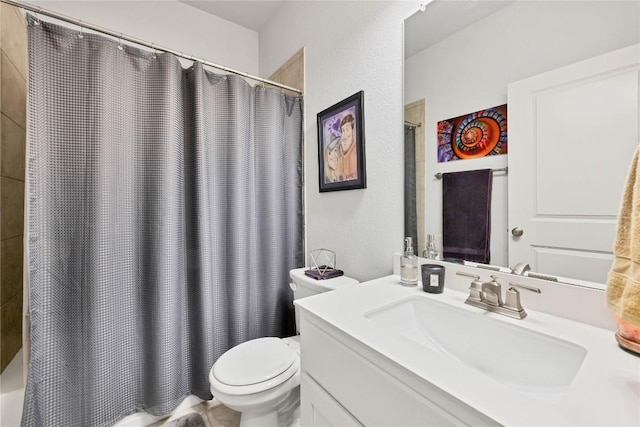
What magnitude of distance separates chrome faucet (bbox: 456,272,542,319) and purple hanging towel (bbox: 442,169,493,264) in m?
0.13

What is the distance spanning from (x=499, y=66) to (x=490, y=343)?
865 millimetres

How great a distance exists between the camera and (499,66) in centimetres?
88

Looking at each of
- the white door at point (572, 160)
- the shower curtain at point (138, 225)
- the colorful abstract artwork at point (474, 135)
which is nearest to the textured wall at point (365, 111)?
the colorful abstract artwork at point (474, 135)

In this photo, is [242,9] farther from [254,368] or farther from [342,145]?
[254,368]

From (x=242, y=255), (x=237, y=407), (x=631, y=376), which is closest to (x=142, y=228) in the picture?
(x=242, y=255)

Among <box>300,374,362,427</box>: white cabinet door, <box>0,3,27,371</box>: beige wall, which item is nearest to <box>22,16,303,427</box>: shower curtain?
<box>0,3,27,371</box>: beige wall

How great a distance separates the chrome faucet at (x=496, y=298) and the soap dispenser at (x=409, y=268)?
21 cm

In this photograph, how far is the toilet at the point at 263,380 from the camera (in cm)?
105

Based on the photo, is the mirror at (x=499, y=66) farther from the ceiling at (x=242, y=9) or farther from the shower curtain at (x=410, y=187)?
the ceiling at (x=242, y=9)

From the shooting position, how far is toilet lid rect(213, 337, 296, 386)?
1086 mm

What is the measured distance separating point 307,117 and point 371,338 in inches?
59.0

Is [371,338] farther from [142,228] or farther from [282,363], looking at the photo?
[142,228]

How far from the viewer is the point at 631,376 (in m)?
0.49

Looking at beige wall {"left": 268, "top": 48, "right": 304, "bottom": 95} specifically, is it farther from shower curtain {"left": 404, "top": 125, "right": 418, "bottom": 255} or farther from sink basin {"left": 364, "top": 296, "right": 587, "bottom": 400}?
sink basin {"left": 364, "top": 296, "right": 587, "bottom": 400}
